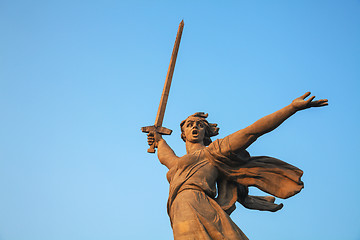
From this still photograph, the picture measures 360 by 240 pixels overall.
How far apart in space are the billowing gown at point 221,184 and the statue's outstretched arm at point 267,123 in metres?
0.25

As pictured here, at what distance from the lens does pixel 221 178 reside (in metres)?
9.13

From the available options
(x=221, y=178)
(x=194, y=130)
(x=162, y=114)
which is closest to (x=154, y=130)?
(x=162, y=114)

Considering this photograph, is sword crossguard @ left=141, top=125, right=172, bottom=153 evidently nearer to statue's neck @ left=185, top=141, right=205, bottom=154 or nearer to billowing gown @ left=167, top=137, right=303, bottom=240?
statue's neck @ left=185, top=141, right=205, bottom=154

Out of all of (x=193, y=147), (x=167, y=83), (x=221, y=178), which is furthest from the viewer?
(x=167, y=83)

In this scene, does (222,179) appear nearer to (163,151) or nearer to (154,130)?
(163,151)

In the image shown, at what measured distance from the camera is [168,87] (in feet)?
34.6

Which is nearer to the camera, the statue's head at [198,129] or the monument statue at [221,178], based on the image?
the monument statue at [221,178]

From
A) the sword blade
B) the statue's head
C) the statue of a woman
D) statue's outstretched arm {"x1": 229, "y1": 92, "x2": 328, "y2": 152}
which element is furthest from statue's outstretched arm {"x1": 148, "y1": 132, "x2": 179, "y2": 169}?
statue's outstretched arm {"x1": 229, "y1": 92, "x2": 328, "y2": 152}

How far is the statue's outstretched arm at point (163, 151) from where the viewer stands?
947cm

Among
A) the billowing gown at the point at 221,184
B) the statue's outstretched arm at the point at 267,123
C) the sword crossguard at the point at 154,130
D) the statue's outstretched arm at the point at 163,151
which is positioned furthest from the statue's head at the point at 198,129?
the statue's outstretched arm at the point at 267,123

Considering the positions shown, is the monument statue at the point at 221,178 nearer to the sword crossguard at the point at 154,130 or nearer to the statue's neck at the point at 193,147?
the statue's neck at the point at 193,147

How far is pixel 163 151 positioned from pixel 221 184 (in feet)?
4.87

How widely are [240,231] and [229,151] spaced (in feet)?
5.00

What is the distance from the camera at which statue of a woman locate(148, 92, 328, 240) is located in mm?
7891
